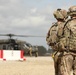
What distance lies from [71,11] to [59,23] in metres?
0.46

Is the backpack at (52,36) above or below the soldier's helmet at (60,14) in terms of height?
below

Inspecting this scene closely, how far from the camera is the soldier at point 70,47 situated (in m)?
7.69

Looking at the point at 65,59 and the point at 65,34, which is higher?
the point at 65,34

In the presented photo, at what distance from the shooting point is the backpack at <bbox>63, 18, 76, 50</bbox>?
7.68 meters

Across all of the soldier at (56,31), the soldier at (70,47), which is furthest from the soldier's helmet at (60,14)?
the soldier at (70,47)

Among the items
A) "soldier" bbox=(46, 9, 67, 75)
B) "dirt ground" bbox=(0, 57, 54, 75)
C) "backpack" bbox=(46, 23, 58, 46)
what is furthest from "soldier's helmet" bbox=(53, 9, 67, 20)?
"dirt ground" bbox=(0, 57, 54, 75)

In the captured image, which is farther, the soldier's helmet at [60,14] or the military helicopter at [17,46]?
the military helicopter at [17,46]

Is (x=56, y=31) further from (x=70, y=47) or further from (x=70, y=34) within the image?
(x=70, y=47)

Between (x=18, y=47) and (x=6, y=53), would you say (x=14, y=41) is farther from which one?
(x=6, y=53)

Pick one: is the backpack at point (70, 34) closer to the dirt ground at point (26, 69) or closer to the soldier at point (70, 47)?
the soldier at point (70, 47)

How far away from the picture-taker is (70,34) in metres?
7.77

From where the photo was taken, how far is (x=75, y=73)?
25.2 feet

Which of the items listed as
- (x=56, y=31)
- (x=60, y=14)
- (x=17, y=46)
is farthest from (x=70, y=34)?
(x=17, y=46)

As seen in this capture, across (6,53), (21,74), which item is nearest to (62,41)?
(21,74)
